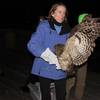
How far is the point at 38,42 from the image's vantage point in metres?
5.53

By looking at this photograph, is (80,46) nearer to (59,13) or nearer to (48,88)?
(59,13)

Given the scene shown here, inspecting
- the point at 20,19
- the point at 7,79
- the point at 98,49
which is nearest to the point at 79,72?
the point at 7,79

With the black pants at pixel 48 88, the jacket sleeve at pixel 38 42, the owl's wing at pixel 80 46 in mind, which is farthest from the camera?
the black pants at pixel 48 88

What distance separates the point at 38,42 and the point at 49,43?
14 cm

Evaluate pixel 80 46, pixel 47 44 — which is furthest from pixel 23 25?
pixel 80 46

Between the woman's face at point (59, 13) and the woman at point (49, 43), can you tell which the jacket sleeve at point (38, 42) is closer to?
the woman at point (49, 43)

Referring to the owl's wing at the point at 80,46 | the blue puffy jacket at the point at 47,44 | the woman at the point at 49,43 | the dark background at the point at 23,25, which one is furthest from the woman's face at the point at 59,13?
the dark background at the point at 23,25

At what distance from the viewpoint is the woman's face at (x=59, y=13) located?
5.57 m

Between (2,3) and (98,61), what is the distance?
18.4 metres

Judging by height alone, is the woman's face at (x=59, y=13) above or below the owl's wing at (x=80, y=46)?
above

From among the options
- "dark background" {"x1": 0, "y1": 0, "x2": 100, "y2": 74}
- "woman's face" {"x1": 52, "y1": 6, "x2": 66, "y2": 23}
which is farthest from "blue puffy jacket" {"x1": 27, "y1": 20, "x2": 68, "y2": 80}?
"dark background" {"x1": 0, "y1": 0, "x2": 100, "y2": 74}

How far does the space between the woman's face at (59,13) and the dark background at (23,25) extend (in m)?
8.02

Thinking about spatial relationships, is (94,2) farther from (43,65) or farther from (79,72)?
(43,65)

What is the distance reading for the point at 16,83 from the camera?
12.8 metres
